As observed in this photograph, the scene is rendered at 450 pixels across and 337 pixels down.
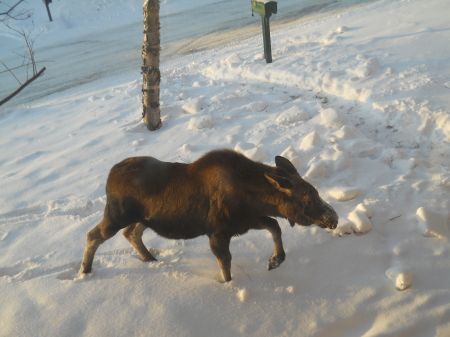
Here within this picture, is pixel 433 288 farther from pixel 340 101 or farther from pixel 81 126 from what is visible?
pixel 81 126

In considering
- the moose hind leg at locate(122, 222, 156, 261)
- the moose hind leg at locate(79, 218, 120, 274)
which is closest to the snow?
the moose hind leg at locate(122, 222, 156, 261)

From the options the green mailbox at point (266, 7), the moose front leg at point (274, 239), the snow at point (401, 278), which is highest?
the green mailbox at point (266, 7)

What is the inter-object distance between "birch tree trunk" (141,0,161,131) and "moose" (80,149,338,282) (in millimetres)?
3547

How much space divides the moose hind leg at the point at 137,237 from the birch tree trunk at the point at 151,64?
11.5 feet

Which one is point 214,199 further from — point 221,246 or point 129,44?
point 129,44

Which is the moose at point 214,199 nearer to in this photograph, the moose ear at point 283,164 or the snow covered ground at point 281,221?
the moose ear at point 283,164

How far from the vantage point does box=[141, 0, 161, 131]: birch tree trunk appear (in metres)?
6.49

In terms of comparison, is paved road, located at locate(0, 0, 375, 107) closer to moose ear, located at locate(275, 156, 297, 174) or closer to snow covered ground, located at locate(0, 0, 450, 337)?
snow covered ground, located at locate(0, 0, 450, 337)

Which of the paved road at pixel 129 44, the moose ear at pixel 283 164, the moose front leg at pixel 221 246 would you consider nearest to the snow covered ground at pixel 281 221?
the moose front leg at pixel 221 246

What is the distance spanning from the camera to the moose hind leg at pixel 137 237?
3.79 m

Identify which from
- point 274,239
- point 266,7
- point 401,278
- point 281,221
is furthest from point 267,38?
point 401,278

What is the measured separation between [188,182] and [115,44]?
1464 cm

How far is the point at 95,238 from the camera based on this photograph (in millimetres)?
3650

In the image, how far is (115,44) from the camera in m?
16.3
